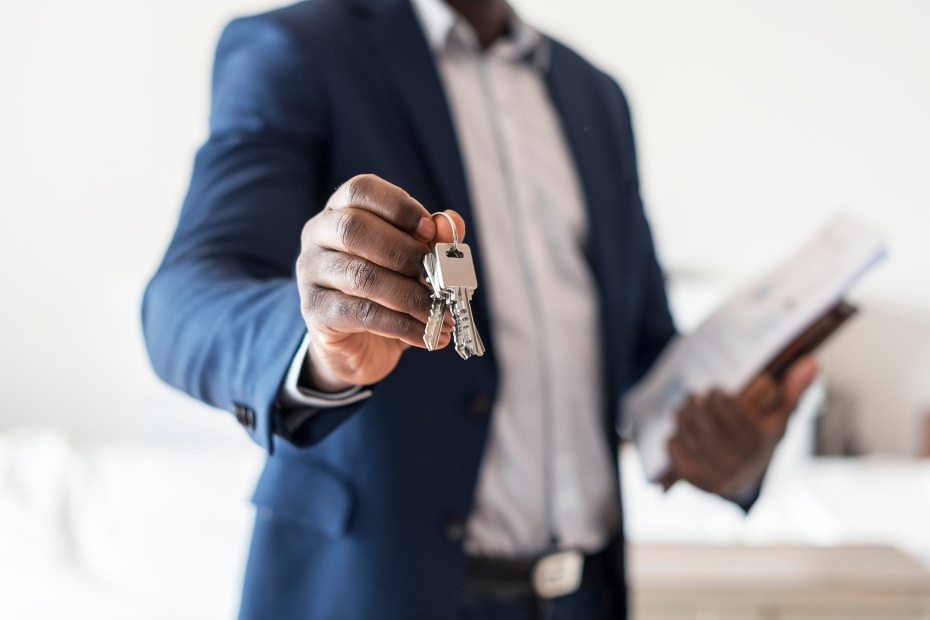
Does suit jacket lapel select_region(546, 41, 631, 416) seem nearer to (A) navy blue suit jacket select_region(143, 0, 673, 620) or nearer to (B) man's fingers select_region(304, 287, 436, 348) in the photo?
(A) navy blue suit jacket select_region(143, 0, 673, 620)

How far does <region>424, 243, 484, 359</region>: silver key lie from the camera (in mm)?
163

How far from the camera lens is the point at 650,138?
7.50ft

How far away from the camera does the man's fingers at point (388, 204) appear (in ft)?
0.58

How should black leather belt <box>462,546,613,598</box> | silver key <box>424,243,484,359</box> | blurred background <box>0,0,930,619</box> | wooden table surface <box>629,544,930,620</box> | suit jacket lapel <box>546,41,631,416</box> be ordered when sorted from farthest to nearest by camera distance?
wooden table surface <box>629,544,930,620</box>
blurred background <box>0,0,930,619</box>
black leather belt <box>462,546,613,598</box>
suit jacket lapel <box>546,41,631,416</box>
silver key <box>424,243,484,359</box>

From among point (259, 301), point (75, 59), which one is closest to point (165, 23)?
point (75, 59)

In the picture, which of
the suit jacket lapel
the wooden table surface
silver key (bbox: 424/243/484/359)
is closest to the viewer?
silver key (bbox: 424/243/484/359)

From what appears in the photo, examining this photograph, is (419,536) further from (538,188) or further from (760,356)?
(760,356)

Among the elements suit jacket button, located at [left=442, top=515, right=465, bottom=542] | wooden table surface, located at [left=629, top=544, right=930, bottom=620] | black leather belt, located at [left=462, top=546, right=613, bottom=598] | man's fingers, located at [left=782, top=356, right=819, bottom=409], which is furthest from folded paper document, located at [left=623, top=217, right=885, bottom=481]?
wooden table surface, located at [left=629, top=544, right=930, bottom=620]

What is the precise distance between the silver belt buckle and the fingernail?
0.41 meters

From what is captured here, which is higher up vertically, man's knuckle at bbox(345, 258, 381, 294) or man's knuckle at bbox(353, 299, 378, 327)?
man's knuckle at bbox(345, 258, 381, 294)

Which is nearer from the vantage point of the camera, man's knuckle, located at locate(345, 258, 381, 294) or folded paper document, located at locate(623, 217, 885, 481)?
man's knuckle, located at locate(345, 258, 381, 294)

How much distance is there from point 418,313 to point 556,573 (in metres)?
0.42

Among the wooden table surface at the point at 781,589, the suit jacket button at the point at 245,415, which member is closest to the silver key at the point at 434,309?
the suit jacket button at the point at 245,415

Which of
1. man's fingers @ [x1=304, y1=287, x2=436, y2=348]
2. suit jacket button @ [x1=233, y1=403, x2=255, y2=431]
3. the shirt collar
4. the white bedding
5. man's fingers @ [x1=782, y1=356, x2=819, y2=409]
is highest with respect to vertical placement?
the shirt collar
